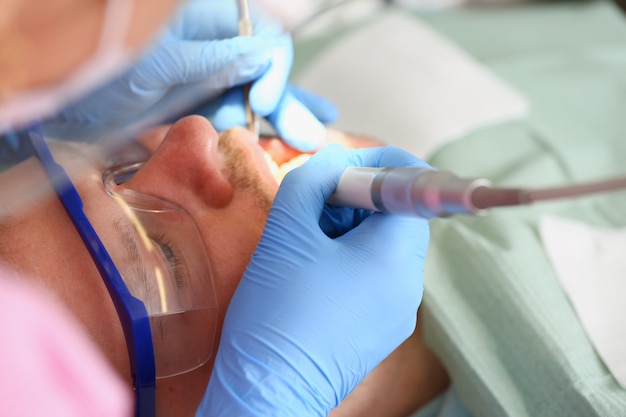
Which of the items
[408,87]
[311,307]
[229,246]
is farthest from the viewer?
[408,87]

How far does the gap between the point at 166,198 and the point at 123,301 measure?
209 mm

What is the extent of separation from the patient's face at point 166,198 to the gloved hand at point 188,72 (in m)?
0.06

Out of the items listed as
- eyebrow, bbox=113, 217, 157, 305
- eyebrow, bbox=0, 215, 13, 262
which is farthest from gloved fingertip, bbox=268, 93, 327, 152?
eyebrow, bbox=0, 215, 13, 262

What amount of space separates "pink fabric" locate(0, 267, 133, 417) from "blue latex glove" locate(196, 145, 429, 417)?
176 millimetres

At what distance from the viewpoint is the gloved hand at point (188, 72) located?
78 cm

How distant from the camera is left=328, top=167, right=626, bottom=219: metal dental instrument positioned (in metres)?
0.55

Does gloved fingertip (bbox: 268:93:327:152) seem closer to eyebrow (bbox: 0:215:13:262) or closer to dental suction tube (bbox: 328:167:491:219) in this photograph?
dental suction tube (bbox: 328:167:491:219)

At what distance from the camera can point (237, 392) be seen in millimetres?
810

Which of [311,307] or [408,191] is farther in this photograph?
[311,307]

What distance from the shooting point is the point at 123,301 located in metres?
0.82

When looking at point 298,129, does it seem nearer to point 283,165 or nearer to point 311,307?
point 283,165

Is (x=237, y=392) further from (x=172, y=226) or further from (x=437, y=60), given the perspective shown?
(x=437, y=60)

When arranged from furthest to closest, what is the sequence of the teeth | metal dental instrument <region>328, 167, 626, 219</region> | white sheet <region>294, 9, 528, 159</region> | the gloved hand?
1. white sheet <region>294, 9, 528, 159</region>
2. the teeth
3. the gloved hand
4. metal dental instrument <region>328, 167, 626, 219</region>

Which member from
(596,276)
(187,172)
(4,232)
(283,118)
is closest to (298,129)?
(283,118)
